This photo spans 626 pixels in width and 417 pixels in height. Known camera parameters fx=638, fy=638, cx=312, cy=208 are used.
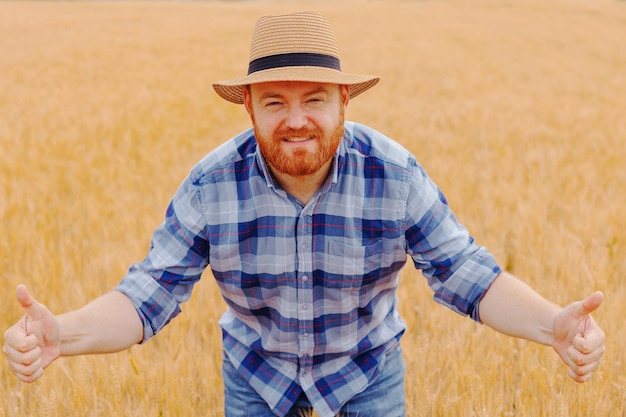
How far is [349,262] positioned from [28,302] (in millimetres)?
845

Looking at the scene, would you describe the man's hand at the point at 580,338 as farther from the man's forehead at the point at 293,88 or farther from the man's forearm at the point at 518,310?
the man's forehead at the point at 293,88

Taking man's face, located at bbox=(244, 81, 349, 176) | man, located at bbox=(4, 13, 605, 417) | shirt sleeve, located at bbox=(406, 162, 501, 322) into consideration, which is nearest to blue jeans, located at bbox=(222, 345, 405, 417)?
man, located at bbox=(4, 13, 605, 417)

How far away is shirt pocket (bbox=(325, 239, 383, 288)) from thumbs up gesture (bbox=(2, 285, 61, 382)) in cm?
75

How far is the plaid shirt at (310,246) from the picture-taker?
177 centimetres

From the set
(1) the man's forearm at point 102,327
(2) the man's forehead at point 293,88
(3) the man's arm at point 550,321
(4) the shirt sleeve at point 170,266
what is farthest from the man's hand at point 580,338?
(1) the man's forearm at point 102,327

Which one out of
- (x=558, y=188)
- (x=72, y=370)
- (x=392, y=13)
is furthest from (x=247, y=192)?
(x=392, y=13)

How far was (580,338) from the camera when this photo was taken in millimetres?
1418

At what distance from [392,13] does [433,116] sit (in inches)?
962

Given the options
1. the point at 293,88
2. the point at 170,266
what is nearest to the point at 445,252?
the point at 293,88

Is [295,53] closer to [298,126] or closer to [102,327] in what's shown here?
[298,126]

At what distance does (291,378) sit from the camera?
6.36 ft

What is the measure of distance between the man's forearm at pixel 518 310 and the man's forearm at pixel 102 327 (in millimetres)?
939

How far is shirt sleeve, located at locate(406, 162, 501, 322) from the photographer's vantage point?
5.65 ft

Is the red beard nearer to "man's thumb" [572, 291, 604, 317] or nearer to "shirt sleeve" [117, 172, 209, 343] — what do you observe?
"shirt sleeve" [117, 172, 209, 343]
